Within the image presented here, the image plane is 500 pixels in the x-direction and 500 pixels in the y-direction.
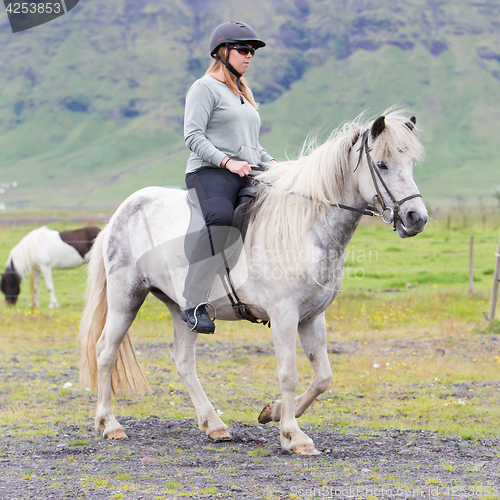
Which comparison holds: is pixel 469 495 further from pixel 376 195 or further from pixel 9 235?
pixel 9 235

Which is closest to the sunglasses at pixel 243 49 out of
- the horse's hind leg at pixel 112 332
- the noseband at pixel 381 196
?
the noseband at pixel 381 196

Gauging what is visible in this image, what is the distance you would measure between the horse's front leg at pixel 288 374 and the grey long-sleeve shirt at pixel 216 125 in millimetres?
1336

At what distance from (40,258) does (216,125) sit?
10912mm

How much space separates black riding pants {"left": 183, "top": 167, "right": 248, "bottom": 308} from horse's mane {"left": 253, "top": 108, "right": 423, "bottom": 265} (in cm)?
28

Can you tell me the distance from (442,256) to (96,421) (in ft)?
59.8

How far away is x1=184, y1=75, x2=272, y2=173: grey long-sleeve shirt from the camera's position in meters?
4.91

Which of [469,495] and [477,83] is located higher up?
[469,495]

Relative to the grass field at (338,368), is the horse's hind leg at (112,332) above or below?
above

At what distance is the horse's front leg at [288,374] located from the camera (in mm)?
4742

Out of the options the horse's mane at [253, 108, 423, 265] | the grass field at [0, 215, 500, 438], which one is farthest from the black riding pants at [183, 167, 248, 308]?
the grass field at [0, 215, 500, 438]

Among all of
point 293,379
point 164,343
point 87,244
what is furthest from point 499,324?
point 87,244

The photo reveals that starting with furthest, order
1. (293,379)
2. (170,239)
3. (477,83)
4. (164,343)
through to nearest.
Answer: (477,83) < (164,343) < (170,239) < (293,379)

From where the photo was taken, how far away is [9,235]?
35.8 meters

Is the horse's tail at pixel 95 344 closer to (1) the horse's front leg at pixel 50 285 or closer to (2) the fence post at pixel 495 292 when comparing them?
(2) the fence post at pixel 495 292
